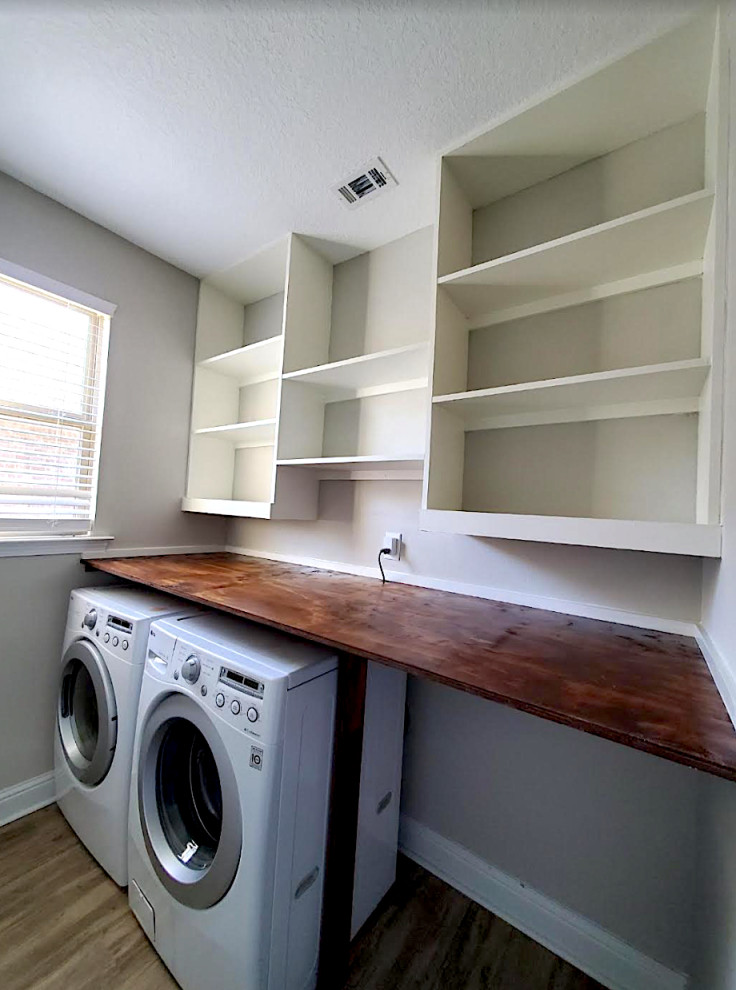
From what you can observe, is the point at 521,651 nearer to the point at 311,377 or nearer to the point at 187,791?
the point at 187,791

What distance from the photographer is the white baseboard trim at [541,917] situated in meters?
1.12

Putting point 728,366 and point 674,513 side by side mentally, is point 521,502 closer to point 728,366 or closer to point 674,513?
point 674,513

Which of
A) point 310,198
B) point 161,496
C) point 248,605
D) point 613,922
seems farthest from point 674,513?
point 161,496

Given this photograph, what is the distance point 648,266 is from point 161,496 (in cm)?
234

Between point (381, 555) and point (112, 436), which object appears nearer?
point (381, 555)

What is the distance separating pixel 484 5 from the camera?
0.98 m

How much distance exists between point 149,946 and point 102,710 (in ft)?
2.27

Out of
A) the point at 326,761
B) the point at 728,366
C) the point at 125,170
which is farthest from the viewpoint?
the point at 125,170

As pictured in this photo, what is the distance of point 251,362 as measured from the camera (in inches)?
87.7

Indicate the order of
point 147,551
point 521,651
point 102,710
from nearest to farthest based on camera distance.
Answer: point 521,651 → point 102,710 → point 147,551

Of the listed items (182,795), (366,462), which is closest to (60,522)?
(182,795)

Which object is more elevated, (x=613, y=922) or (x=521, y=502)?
(x=521, y=502)

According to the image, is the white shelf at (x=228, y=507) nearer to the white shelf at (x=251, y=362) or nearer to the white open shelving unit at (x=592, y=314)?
the white shelf at (x=251, y=362)

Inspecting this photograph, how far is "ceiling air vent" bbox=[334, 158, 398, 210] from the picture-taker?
4.88ft
